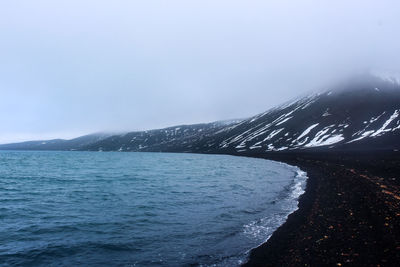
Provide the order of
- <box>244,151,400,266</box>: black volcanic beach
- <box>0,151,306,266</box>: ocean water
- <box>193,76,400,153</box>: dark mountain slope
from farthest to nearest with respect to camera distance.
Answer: <box>193,76,400,153</box>: dark mountain slope, <box>0,151,306,266</box>: ocean water, <box>244,151,400,266</box>: black volcanic beach

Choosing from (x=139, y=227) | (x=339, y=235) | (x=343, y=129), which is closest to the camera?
(x=339, y=235)

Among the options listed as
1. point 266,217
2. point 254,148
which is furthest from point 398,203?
point 254,148

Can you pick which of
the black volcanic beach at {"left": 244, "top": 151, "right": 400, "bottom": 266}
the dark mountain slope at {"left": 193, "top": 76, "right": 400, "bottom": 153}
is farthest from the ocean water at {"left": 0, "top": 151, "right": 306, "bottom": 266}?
the dark mountain slope at {"left": 193, "top": 76, "right": 400, "bottom": 153}

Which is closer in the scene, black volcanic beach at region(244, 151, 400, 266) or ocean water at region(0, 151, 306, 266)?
black volcanic beach at region(244, 151, 400, 266)

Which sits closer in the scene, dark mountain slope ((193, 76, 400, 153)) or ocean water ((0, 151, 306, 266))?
ocean water ((0, 151, 306, 266))

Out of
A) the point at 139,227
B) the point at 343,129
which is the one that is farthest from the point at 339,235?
the point at 343,129

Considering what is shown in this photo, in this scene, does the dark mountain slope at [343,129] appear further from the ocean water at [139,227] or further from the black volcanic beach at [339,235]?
the ocean water at [139,227]

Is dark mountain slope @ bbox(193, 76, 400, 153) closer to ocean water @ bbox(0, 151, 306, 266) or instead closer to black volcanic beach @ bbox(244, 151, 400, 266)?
black volcanic beach @ bbox(244, 151, 400, 266)

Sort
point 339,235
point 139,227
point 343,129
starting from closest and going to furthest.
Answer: point 339,235, point 139,227, point 343,129

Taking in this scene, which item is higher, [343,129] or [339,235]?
[343,129]

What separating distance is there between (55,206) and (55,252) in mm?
14513

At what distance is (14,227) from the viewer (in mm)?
21312

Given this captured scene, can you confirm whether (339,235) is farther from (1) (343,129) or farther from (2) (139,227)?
(1) (343,129)

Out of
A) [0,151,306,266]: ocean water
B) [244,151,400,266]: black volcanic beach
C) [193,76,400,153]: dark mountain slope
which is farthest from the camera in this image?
[193,76,400,153]: dark mountain slope
